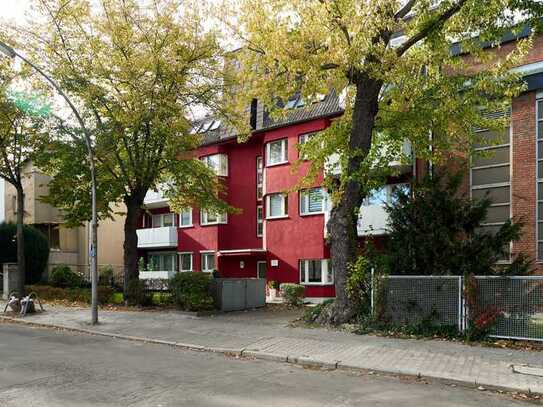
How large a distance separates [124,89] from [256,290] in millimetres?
8310

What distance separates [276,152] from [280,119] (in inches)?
125

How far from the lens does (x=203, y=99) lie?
20.2 metres

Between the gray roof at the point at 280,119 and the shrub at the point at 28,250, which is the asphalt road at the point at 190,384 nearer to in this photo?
the gray roof at the point at 280,119

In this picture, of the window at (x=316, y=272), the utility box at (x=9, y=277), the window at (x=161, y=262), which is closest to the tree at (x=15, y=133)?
the utility box at (x=9, y=277)

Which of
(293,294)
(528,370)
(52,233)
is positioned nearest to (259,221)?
(293,294)

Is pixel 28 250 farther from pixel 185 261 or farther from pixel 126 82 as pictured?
pixel 126 82

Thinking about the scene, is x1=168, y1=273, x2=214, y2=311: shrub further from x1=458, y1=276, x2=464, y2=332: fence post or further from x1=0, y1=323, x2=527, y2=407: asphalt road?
x1=458, y1=276, x2=464, y2=332: fence post

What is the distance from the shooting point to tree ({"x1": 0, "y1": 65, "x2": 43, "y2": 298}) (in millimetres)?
21094

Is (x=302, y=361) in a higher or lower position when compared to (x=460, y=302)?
lower

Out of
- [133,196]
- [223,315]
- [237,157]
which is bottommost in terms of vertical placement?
[223,315]

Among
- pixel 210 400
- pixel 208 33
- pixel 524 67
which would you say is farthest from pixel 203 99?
pixel 210 400

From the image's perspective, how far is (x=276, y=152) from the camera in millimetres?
29375

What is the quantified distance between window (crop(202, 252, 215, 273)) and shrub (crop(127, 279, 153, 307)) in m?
12.1

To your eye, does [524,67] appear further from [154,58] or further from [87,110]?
[87,110]
